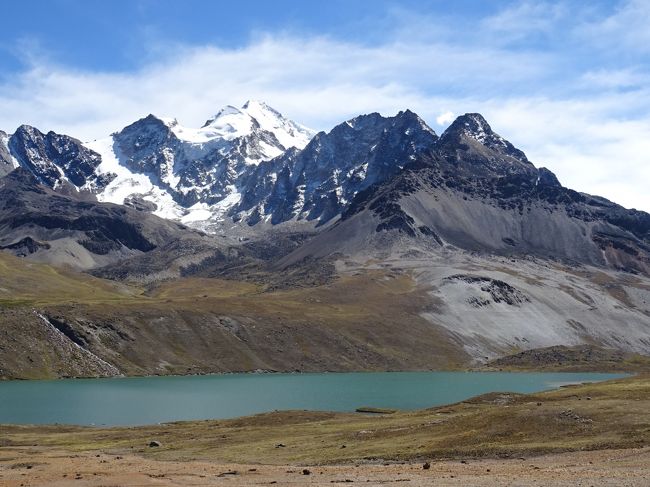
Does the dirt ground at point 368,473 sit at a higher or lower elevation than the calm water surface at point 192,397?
higher

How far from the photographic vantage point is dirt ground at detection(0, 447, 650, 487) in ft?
140

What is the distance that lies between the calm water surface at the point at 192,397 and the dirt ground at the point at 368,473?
62636mm

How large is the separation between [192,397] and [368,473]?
109 metres

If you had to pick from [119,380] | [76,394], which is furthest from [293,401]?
[119,380]

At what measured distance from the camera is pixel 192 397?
506ft

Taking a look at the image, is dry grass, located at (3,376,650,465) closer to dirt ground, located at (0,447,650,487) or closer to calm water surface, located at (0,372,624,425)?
dirt ground, located at (0,447,650,487)

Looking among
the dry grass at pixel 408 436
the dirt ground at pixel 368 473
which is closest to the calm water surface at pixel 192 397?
the dry grass at pixel 408 436

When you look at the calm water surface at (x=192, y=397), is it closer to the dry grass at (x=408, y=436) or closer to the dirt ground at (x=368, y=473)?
the dry grass at (x=408, y=436)

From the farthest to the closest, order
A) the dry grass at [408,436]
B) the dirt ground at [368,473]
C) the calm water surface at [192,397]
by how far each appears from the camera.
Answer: the calm water surface at [192,397] < the dry grass at [408,436] < the dirt ground at [368,473]

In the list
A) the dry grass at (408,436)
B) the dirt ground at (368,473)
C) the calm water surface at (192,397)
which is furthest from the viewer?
the calm water surface at (192,397)

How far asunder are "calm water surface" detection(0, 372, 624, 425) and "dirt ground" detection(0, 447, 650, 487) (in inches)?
2466

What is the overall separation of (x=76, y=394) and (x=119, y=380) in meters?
40.7

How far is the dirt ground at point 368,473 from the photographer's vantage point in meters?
42.8

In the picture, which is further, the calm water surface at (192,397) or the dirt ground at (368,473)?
the calm water surface at (192,397)
